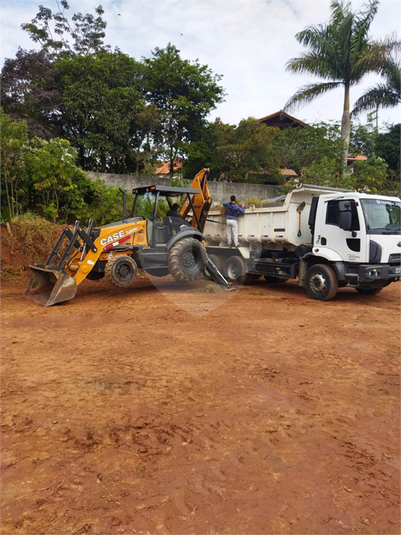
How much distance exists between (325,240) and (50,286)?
236 inches

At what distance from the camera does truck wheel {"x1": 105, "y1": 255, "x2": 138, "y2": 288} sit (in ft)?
27.7

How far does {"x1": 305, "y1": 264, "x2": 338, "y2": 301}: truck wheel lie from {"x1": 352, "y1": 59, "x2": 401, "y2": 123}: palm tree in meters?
14.2

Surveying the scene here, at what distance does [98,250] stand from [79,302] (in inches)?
46.0

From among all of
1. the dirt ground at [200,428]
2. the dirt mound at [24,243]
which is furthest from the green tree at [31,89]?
the dirt ground at [200,428]

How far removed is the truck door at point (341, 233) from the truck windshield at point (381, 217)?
16 centimetres

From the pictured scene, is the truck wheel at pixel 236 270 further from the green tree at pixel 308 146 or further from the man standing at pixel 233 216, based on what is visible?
the green tree at pixel 308 146

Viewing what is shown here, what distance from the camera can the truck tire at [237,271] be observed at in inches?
448

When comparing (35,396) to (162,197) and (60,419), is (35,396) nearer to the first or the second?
(60,419)

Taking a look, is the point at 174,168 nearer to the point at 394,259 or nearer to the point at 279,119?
the point at 279,119

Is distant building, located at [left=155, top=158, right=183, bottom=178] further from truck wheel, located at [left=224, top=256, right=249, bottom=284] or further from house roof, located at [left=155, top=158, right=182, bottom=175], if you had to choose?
truck wheel, located at [left=224, top=256, right=249, bottom=284]

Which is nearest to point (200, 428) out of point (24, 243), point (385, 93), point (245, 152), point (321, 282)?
point (321, 282)

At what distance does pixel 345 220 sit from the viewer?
342 inches

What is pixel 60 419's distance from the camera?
360 centimetres

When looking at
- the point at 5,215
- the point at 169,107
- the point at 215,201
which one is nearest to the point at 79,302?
the point at 5,215
